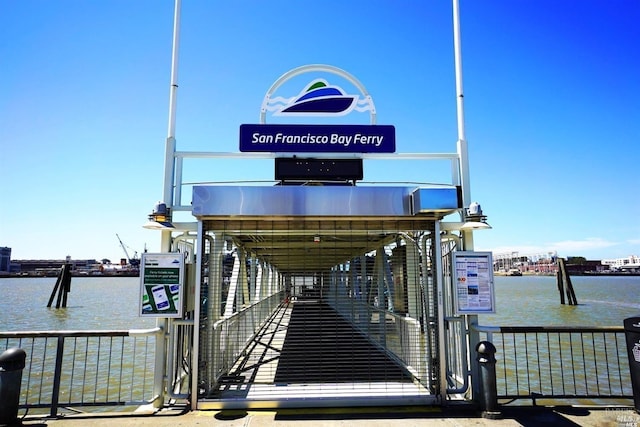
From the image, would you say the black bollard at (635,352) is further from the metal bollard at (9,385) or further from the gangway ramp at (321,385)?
the metal bollard at (9,385)

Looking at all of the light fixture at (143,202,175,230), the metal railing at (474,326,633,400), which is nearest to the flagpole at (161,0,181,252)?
the light fixture at (143,202,175,230)

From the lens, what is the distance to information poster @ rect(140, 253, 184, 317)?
578 cm

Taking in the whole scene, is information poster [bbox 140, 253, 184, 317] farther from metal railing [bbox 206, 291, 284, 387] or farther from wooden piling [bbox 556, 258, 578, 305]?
wooden piling [bbox 556, 258, 578, 305]

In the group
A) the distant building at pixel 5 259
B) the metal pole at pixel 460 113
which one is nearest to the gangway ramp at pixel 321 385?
the metal pole at pixel 460 113

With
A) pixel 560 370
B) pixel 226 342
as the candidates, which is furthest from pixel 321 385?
pixel 560 370

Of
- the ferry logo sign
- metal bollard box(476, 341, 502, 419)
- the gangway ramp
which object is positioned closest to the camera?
metal bollard box(476, 341, 502, 419)

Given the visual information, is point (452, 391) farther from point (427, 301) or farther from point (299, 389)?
point (299, 389)

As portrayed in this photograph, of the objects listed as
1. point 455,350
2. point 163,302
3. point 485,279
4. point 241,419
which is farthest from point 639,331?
point 163,302

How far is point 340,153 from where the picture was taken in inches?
253

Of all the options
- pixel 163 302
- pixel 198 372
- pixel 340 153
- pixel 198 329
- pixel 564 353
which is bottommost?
pixel 564 353

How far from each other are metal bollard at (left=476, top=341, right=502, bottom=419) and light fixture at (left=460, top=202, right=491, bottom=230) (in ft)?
5.12

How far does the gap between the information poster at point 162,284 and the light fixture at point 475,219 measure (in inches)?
159

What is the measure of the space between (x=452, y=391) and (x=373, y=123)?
13.7 feet

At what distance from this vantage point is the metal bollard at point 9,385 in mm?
4992
